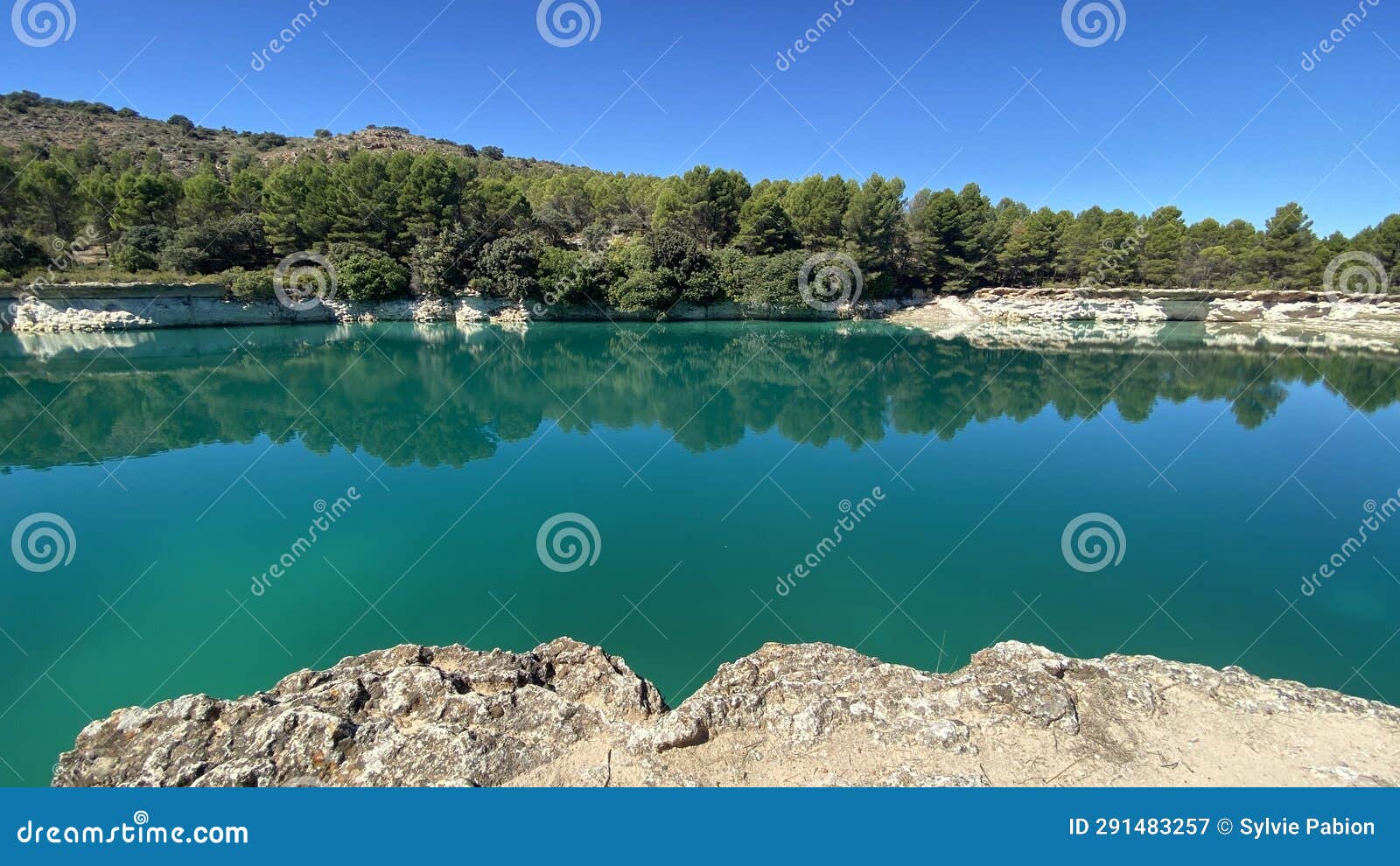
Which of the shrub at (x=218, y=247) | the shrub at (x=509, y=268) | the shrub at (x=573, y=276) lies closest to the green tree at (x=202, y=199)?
the shrub at (x=218, y=247)

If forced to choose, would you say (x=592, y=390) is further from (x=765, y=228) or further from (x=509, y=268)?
(x=765, y=228)

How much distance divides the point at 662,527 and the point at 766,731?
17.5 feet

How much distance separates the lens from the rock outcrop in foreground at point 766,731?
12.0 feet

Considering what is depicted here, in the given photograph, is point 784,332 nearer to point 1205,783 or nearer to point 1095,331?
point 1095,331

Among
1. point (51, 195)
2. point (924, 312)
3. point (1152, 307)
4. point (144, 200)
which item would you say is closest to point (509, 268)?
point (144, 200)

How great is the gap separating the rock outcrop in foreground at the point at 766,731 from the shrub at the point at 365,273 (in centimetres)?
3676

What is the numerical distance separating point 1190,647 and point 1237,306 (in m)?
48.8

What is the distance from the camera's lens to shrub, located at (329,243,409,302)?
116 ft

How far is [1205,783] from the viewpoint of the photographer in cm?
354

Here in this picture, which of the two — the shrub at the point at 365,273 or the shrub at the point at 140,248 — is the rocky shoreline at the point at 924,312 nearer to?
the shrub at the point at 365,273

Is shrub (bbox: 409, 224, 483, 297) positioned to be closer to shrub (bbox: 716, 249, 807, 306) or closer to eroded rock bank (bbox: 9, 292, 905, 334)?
eroded rock bank (bbox: 9, 292, 905, 334)

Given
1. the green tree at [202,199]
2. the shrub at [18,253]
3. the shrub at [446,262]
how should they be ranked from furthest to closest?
the green tree at [202,199], the shrub at [446,262], the shrub at [18,253]

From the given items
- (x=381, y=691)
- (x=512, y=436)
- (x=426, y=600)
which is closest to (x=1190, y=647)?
(x=381, y=691)

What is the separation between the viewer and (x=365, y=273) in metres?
35.4
